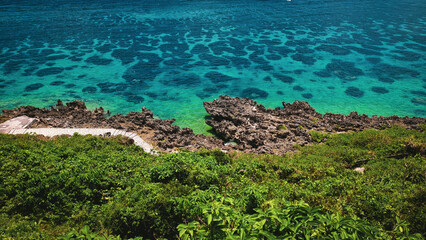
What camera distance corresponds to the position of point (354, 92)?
3062 centimetres

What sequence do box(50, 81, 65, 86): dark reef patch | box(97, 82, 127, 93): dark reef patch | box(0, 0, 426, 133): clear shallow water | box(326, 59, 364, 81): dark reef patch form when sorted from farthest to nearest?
1. box(326, 59, 364, 81): dark reef patch
2. box(50, 81, 65, 86): dark reef patch
3. box(97, 82, 127, 93): dark reef patch
4. box(0, 0, 426, 133): clear shallow water

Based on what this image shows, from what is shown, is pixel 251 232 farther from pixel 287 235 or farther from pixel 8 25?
pixel 8 25

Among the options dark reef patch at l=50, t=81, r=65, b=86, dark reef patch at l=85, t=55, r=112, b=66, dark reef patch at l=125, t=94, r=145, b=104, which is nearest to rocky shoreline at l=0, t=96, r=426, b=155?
dark reef patch at l=125, t=94, r=145, b=104

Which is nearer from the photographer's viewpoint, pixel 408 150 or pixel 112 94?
pixel 408 150

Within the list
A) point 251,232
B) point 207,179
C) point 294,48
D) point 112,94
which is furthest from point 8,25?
point 251,232

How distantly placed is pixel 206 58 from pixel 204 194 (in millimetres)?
32807

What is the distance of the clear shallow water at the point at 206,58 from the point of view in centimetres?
2906

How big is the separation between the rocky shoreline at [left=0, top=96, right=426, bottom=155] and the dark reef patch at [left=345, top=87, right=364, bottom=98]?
8172 mm

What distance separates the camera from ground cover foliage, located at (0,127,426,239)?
5797 millimetres

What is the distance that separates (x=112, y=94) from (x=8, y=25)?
126 feet

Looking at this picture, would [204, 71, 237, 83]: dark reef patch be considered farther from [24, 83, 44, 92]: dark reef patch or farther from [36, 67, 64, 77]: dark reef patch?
[24, 83, 44, 92]: dark reef patch

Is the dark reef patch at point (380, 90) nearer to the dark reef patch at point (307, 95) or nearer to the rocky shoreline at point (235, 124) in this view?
the dark reef patch at point (307, 95)

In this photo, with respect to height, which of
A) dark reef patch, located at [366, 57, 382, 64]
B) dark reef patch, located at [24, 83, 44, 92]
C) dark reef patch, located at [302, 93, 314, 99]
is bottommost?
dark reef patch, located at [302, 93, 314, 99]

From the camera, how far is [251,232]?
5473 millimetres
